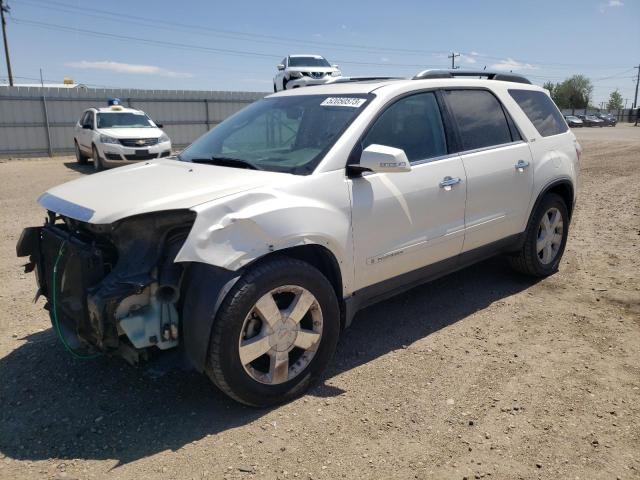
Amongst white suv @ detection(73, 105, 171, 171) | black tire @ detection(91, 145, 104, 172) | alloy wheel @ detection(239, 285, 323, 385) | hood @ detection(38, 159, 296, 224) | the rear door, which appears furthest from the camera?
black tire @ detection(91, 145, 104, 172)

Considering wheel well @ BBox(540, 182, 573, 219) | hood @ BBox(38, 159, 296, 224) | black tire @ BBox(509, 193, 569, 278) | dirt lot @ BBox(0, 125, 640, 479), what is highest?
hood @ BBox(38, 159, 296, 224)

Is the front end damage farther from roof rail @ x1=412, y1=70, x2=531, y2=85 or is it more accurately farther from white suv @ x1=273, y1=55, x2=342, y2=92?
white suv @ x1=273, y1=55, x2=342, y2=92

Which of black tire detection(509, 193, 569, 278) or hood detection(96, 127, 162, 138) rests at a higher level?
hood detection(96, 127, 162, 138)

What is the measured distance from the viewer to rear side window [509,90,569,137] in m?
4.80

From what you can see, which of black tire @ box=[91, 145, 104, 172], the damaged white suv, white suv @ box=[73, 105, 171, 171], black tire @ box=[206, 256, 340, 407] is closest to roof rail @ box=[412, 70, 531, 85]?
the damaged white suv

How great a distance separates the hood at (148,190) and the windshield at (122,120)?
1246 cm

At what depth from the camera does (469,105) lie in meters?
4.23

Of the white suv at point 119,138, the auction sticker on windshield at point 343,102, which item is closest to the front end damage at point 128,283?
the auction sticker on windshield at point 343,102

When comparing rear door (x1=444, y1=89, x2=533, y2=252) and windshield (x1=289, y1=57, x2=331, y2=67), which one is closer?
rear door (x1=444, y1=89, x2=533, y2=252)

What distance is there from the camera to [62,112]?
20.2 metres

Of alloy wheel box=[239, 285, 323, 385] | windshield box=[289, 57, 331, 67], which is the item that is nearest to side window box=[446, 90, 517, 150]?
A: alloy wheel box=[239, 285, 323, 385]

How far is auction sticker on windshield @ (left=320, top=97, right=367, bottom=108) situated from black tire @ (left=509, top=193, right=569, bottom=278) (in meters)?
2.18

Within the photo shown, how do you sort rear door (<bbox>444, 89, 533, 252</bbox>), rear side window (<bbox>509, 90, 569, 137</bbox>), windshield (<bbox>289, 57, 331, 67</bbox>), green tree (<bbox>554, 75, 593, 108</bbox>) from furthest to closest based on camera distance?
green tree (<bbox>554, 75, 593, 108</bbox>)
windshield (<bbox>289, 57, 331, 67</bbox>)
rear side window (<bbox>509, 90, 569, 137</bbox>)
rear door (<bbox>444, 89, 533, 252</bbox>)

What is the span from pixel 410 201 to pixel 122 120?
13580 millimetres
